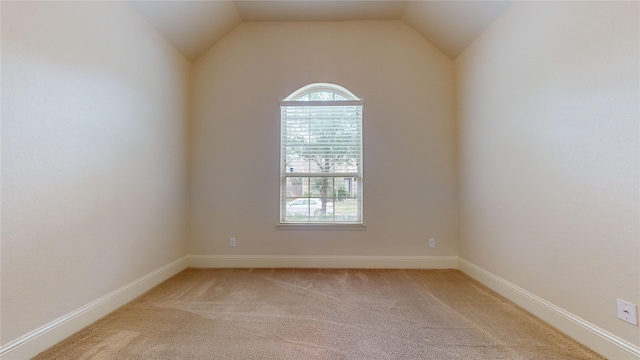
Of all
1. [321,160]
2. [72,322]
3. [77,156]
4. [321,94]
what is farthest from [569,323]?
[77,156]

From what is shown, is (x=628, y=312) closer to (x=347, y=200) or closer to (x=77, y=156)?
(x=347, y=200)

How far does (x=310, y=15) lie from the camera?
3084 millimetres

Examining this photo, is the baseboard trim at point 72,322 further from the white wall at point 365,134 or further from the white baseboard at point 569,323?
the white baseboard at point 569,323

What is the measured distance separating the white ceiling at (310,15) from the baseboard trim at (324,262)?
255 centimetres

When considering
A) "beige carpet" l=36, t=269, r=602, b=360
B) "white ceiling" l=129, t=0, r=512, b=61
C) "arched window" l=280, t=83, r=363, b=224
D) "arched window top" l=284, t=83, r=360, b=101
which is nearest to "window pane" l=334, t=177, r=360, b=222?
"arched window" l=280, t=83, r=363, b=224

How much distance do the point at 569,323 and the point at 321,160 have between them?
2.60 metres

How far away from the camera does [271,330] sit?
178 cm

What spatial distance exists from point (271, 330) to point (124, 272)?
57.1 inches

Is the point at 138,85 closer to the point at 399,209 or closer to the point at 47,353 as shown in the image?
the point at 47,353

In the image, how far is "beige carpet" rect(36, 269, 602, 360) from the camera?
5.07ft

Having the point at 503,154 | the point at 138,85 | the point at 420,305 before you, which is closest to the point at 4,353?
the point at 138,85

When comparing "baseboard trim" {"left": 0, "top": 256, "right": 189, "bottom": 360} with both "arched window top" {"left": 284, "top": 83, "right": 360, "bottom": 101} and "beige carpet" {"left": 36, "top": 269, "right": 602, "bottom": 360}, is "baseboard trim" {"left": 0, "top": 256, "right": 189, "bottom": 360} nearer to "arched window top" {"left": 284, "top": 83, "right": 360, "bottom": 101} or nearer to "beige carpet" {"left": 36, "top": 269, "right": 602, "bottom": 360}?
"beige carpet" {"left": 36, "top": 269, "right": 602, "bottom": 360}

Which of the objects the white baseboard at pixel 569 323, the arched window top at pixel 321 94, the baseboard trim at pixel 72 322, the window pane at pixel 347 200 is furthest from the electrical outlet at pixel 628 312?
the baseboard trim at pixel 72 322

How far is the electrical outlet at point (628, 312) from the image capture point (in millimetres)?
1357
